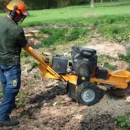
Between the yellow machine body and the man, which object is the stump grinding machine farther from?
the man

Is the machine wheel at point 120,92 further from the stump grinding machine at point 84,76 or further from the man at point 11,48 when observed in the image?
the man at point 11,48

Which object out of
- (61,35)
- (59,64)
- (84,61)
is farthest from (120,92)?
(61,35)

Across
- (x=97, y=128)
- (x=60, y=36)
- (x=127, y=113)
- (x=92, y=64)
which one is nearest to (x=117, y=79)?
(x=92, y=64)

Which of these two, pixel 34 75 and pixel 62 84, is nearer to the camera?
pixel 62 84

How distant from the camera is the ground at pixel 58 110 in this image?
5.45 meters

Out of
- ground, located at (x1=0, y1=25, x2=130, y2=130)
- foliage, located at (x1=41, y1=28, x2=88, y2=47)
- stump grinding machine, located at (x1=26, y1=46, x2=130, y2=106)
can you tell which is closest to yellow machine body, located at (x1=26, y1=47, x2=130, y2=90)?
stump grinding machine, located at (x1=26, y1=46, x2=130, y2=106)

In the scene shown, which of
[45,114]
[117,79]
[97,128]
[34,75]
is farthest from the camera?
[34,75]

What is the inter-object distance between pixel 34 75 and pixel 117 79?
8.30 feet

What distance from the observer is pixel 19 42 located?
18.2ft

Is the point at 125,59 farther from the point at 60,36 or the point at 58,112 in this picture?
the point at 60,36

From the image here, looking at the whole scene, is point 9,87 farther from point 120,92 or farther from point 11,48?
point 120,92

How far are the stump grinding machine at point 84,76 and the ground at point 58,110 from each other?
0.20m

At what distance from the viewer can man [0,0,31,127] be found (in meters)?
5.46

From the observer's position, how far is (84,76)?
6508 millimetres
